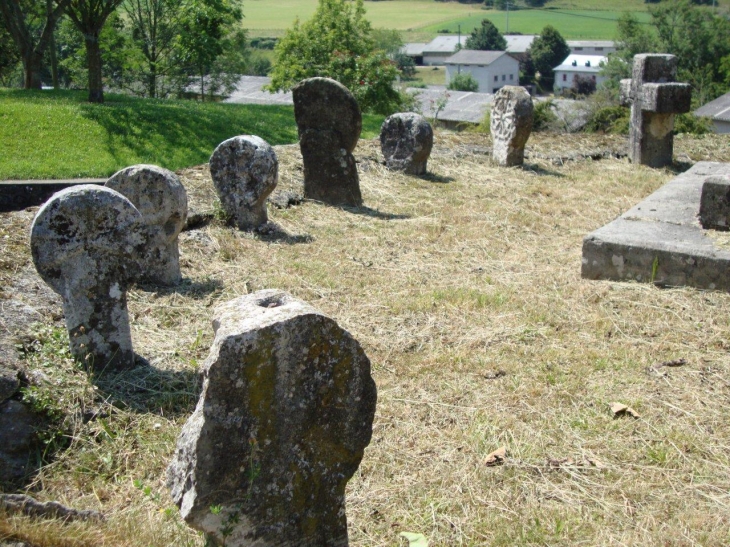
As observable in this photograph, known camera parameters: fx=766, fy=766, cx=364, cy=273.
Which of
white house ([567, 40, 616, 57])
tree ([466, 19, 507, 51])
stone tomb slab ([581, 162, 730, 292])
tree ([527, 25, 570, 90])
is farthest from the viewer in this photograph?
tree ([466, 19, 507, 51])

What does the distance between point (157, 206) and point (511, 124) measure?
24.3 feet

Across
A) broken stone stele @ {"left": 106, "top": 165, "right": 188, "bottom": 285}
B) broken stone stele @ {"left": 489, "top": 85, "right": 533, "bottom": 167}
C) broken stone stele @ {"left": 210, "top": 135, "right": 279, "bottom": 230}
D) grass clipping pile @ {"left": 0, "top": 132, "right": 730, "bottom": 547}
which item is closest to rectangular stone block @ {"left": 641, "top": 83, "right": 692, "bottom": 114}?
broken stone stele @ {"left": 489, "top": 85, "right": 533, "bottom": 167}

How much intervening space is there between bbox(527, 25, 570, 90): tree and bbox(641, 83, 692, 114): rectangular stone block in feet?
262

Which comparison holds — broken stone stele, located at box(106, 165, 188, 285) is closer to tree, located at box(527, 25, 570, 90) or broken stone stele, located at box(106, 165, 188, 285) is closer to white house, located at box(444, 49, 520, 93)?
white house, located at box(444, 49, 520, 93)

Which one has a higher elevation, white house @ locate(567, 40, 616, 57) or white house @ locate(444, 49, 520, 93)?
white house @ locate(567, 40, 616, 57)

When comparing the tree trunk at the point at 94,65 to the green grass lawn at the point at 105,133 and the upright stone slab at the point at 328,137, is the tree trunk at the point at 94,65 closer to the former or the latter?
the green grass lawn at the point at 105,133

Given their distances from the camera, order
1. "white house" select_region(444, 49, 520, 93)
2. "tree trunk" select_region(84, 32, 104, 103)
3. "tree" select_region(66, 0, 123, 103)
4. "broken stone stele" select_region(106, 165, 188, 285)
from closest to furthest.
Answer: "broken stone stele" select_region(106, 165, 188, 285) < "tree" select_region(66, 0, 123, 103) < "tree trunk" select_region(84, 32, 104, 103) < "white house" select_region(444, 49, 520, 93)

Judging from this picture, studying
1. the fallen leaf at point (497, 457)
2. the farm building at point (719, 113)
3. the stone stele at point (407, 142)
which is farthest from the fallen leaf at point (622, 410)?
the farm building at point (719, 113)

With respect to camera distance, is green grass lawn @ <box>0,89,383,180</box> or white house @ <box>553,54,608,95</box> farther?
white house @ <box>553,54,608,95</box>

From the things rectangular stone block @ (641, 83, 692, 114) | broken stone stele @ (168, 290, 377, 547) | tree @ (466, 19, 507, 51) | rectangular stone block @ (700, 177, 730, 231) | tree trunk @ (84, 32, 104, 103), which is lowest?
broken stone stele @ (168, 290, 377, 547)

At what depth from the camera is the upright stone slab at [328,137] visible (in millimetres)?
9742

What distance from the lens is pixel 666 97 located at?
1197 cm

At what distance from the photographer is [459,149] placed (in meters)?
13.8

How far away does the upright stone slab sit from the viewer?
9.74 m
